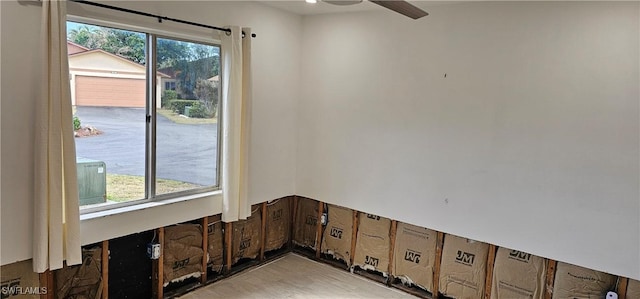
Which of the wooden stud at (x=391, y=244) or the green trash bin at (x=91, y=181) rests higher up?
the green trash bin at (x=91, y=181)

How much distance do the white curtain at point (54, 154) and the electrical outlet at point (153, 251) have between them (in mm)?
842

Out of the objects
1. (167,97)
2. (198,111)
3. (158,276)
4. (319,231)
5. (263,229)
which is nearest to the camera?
(167,97)

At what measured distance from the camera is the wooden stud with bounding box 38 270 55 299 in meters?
2.98

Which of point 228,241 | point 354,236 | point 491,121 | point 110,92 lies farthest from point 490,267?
point 110,92

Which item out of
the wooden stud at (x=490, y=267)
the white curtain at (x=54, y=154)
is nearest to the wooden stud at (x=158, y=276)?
the white curtain at (x=54, y=154)

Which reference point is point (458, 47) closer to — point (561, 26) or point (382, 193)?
point (561, 26)

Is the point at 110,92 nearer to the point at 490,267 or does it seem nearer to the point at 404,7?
the point at 404,7

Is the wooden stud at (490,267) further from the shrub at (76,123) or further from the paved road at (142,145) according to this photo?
the shrub at (76,123)

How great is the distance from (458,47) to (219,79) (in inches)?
85.2

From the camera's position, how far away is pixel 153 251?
12.0 feet

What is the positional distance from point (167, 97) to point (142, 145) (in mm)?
458

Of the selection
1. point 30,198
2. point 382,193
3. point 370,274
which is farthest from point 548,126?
point 30,198

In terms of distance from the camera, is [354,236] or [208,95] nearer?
[208,95]

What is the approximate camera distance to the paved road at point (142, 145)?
125 inches
